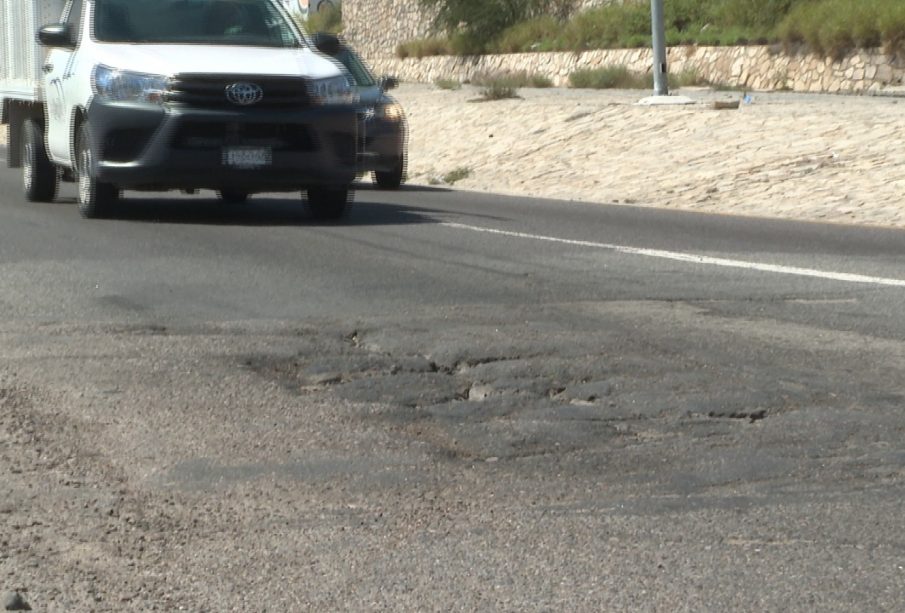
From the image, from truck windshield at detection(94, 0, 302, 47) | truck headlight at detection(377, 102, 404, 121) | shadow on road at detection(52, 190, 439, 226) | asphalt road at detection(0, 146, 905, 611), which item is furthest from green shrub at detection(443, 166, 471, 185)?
asphalt road at detection(0, 146, 905, 611)

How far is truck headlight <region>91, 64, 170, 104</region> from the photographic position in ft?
45.9

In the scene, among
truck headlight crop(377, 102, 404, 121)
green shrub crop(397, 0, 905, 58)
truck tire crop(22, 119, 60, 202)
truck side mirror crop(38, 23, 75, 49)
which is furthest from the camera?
green shrub crop(397, 0, 905, 58)

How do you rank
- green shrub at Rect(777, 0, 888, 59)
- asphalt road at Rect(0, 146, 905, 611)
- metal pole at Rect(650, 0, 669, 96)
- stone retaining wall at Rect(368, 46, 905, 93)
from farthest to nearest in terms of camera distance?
1. stone retaining wall at Rect(368, 46, 905, 93)
2. green shrub at Rect(777, 0, 888, 59)
3. metal pole at Rect(650, 0, 669, 96)
4. asphalt road at Rect(0, 146, 905, 611)

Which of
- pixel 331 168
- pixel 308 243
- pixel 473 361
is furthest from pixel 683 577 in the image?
pixel 331 168

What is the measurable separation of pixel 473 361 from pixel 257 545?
2.94 metres

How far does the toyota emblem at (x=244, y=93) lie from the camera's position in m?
14.0

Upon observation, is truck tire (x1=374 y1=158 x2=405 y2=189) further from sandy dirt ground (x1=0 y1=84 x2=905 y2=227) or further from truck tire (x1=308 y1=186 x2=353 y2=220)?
truck tire (x1=308 y1=186 x2=353 y2=220)

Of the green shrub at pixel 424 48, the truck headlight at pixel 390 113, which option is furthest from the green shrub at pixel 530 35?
the truck headlight at pixel 390 113

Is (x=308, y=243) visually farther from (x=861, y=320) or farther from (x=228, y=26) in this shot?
(x=861, y=320)

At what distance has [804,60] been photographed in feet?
103

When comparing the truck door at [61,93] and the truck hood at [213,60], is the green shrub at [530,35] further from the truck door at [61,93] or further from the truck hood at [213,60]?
the truck hood at [213,60]

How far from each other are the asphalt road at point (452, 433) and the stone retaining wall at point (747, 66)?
18593 millimetres

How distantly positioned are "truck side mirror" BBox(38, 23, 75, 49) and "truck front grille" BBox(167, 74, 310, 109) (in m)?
1.53

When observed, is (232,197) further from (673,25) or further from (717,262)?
(673,25)
